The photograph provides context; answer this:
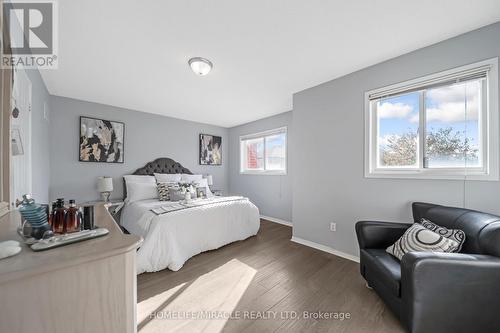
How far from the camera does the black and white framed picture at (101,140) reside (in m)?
3.29

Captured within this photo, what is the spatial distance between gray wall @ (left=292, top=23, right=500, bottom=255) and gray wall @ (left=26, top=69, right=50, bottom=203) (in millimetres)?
3309

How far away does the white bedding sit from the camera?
2125 millimetres

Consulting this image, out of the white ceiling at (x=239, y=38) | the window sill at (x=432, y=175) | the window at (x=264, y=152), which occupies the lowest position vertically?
the window sill at (x=432, y=175)

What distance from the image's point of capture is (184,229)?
93.0 inches

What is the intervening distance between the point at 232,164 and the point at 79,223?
436 cm

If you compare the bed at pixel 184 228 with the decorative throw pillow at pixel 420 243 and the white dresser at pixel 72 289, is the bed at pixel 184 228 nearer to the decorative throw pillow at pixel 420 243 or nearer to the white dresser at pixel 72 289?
the white dresser at pixel 72 289

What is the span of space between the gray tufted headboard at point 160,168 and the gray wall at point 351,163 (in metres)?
2.69

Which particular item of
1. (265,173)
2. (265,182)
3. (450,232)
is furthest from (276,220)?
(450,232)

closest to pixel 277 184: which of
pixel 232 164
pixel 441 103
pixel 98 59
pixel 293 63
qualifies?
pixel 232 164

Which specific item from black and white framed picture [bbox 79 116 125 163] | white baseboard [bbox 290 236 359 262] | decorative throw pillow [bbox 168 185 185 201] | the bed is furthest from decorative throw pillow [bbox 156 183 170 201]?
white baseboard [bbox 290 236 359 262]

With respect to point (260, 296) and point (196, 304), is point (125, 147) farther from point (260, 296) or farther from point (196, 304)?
point (260, 296)

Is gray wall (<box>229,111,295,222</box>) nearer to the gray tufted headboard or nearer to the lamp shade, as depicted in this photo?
the gray tufted headboard

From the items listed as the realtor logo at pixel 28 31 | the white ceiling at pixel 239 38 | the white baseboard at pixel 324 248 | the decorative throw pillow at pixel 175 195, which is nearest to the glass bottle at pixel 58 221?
the realtor logo at pixel 28 31

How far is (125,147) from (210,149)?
187cm
